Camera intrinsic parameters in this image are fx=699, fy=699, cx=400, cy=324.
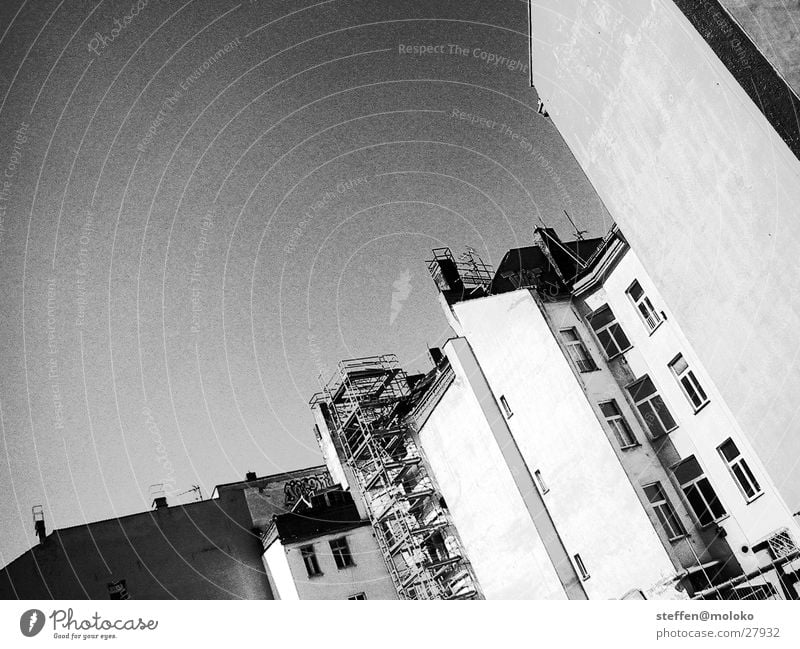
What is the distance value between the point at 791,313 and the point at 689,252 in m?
1.89

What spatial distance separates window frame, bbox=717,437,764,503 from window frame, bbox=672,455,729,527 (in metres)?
0.60

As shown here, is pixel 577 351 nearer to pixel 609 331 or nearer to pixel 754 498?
pixel 609 331

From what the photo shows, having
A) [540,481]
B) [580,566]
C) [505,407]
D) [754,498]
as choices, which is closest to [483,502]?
[540,481]

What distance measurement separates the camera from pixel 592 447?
1388cm

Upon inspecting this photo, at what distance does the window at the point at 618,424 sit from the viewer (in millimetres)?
13875

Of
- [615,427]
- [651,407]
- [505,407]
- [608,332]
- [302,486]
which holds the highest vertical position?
[302,486]

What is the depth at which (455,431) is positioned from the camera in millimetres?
17734

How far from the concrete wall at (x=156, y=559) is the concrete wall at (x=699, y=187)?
16.4m

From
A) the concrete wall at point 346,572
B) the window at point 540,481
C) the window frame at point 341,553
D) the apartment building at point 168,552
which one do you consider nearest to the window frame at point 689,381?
the window at point 540,481

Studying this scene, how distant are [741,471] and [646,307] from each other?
360 centimetres

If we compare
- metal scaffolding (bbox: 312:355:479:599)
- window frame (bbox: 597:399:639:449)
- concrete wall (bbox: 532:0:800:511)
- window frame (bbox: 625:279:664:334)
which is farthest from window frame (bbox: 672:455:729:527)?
metal scaffolding (bbox: 312:355:479:599)

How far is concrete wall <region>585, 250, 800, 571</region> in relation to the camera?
457 inches
